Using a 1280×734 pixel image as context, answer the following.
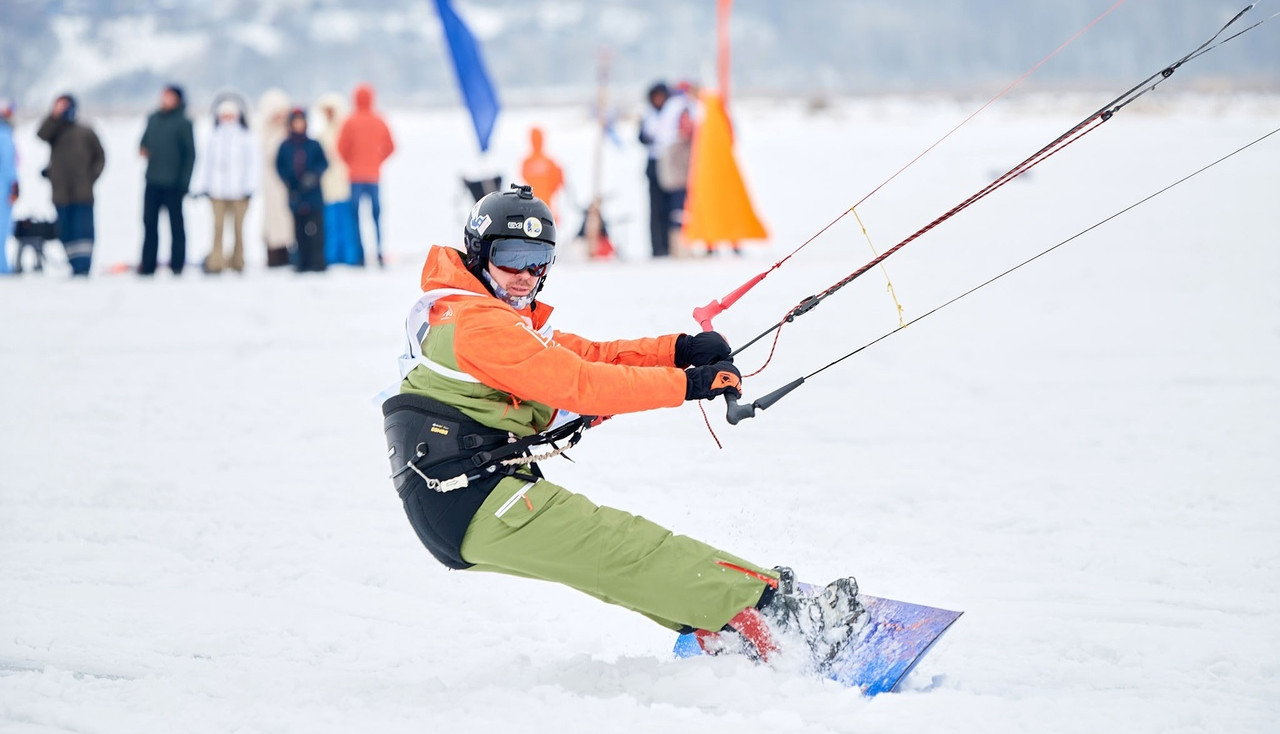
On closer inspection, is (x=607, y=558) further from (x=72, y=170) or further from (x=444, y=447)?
(x=72, y=170)

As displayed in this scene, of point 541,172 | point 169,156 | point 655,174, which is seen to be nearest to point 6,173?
point 169,156

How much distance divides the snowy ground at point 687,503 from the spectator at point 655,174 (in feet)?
2.53

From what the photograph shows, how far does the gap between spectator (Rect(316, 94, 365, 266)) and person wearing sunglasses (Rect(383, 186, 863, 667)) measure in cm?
871

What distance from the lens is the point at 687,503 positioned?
574cm

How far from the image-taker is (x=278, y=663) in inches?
157

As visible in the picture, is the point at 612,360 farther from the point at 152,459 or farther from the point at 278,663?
the point at 152,459

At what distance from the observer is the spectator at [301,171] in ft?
37.7

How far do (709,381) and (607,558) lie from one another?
0.56 m

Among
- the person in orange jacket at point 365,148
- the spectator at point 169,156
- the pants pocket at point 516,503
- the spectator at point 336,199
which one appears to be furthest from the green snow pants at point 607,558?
the spectator at point 336,199

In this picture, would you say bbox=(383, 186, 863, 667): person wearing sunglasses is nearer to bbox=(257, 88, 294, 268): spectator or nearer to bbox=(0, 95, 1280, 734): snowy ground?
bbox=(0, 95, 1280, 734): snowy ground

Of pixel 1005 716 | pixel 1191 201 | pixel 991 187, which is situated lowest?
pixel 1005 716

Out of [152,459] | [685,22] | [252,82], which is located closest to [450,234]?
[152,459]

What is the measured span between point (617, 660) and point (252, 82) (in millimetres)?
106091

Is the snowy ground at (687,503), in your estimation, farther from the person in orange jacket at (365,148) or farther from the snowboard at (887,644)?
the person in orange jacket at (365,148)
